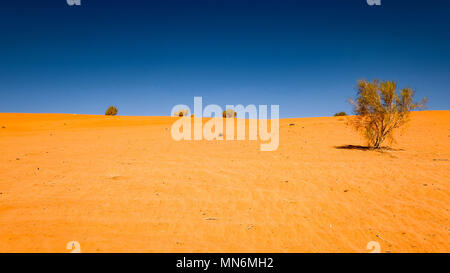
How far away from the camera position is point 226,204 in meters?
5.45

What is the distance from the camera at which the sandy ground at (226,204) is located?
402 cm

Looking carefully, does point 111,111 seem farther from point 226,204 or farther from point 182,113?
point 226,204

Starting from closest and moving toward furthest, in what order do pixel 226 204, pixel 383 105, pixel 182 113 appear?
1. pixel 226 204
2. pixel 383 105
3. pixel 182 113

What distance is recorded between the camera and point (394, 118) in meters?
11.3

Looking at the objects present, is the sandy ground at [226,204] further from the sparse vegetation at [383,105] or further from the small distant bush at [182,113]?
the small distant bush at [182,113]

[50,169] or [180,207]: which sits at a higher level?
[50,169]

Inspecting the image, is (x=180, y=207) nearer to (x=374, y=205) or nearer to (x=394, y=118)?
(x=374, y=205)

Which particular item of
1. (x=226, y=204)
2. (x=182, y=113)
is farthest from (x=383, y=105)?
(x=182, y=113)

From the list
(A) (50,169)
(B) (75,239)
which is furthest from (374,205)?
(A) (50,169)

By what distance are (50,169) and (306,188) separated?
7.69 metres

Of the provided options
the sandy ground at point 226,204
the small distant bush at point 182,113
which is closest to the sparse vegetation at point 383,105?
the sandy ground at point 226,204
